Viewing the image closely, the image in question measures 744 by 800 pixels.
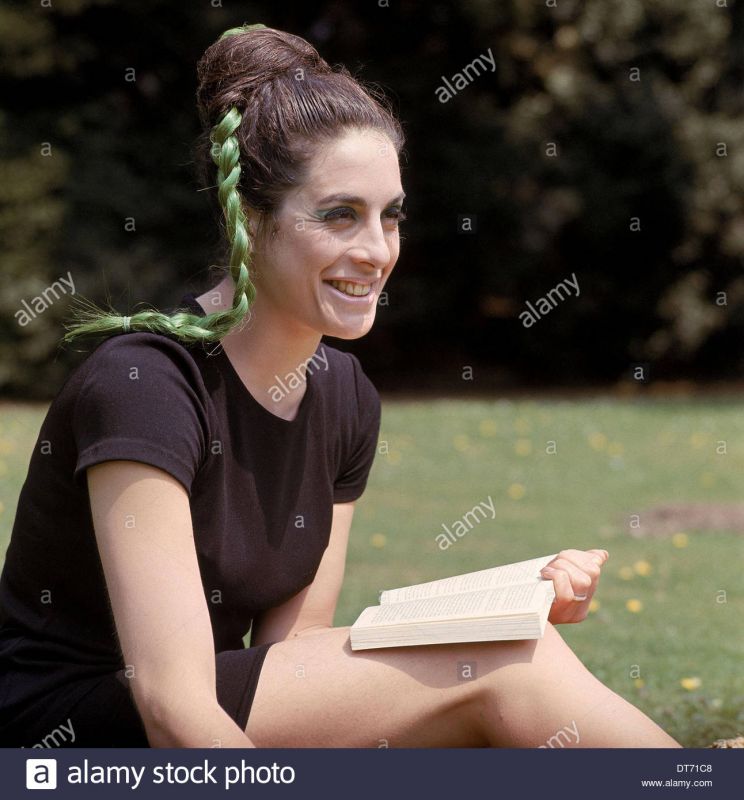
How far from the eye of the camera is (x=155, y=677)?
210 centimetres

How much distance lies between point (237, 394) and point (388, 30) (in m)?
12.5

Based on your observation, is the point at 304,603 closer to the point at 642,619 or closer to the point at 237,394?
the point at 237,394

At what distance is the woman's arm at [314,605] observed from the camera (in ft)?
9.10

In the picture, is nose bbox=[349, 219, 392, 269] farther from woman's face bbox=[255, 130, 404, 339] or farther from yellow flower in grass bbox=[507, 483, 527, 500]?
yellow flower in grass bbox=[507, 483, 527, 500]

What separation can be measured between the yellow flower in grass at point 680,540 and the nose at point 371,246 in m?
4.66

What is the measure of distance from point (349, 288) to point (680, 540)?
4.71 m

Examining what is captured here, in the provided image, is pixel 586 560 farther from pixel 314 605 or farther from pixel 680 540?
pixel 680 540

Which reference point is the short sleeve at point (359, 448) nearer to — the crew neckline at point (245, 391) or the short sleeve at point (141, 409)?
the crew neckline at point (245, 391)

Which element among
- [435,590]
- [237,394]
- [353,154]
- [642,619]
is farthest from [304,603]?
[642,619]

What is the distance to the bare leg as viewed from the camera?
7.35 ft

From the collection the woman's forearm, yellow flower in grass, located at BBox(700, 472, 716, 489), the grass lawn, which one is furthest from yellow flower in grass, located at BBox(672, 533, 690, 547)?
the woman's forearm

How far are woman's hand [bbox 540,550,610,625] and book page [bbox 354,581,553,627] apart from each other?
6cm

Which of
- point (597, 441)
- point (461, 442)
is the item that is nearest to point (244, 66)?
point (461, 442)

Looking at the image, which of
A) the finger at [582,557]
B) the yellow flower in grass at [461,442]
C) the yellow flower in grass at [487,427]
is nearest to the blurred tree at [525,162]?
the yellow flower in grass at [487,427]
